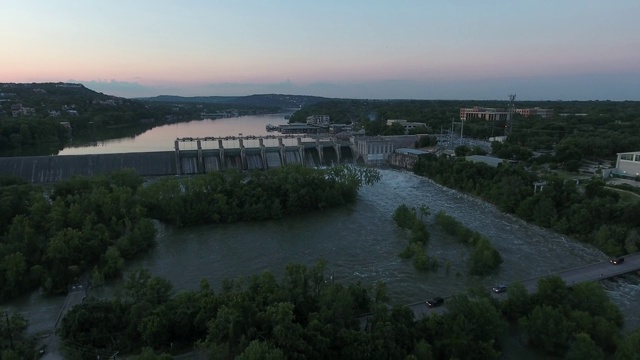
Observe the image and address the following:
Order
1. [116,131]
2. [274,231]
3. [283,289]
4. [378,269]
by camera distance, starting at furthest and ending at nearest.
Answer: [116,131] < [274,231] < [378,269] < [283,289]

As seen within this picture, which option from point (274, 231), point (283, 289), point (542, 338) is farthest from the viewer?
point (274, 231)

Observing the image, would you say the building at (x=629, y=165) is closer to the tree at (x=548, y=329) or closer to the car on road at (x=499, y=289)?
the car on road at (x=499, y=289)

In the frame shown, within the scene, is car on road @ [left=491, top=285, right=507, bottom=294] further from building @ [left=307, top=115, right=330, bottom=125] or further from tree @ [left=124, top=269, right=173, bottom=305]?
building @ [left=307, top=115, right=330, bottom=125]

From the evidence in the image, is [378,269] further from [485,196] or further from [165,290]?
[485,196]

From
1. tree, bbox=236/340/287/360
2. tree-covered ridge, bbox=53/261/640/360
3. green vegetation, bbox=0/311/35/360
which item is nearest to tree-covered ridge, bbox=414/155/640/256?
tree-covered ridge, bbox=53/261/640/360

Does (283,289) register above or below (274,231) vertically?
above

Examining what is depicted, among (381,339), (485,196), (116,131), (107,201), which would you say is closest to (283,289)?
(381,339)

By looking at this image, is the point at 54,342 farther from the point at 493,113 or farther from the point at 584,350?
the point at 493,113

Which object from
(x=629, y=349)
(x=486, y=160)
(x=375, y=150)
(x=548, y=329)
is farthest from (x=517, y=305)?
(x=375, y=150)
